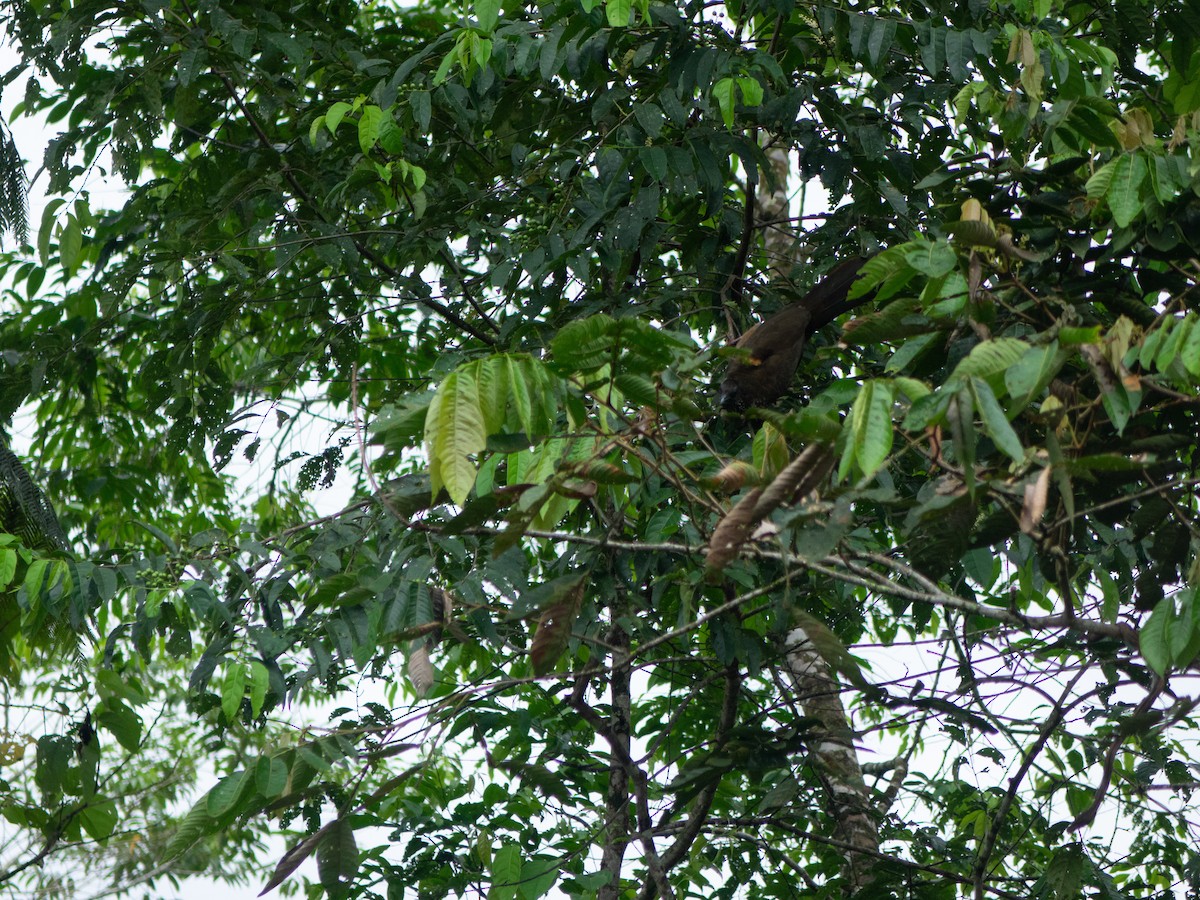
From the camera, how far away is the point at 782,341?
2689 millimetres

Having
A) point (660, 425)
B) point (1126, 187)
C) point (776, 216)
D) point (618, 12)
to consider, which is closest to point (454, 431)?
point (660, 425)

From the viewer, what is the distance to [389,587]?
1863 millimetres

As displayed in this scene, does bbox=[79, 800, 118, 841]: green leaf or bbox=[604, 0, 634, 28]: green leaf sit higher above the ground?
bbox=[604, 0, 634, 28]: green leaf

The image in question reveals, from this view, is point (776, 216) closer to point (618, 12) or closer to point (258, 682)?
point (618, 12)

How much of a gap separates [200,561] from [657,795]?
113 centimetres

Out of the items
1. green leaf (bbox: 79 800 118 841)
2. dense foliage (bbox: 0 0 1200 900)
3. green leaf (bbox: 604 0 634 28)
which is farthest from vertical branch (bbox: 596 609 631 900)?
green leaf (bbox: 79 800 118 841)

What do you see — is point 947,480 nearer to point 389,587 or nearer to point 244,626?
point 389,587

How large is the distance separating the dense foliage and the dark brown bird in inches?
3.0

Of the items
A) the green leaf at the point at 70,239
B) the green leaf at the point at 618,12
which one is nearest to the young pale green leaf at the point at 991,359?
the green leaf at the point at 618,12

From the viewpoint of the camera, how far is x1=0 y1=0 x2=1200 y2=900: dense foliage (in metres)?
1.50

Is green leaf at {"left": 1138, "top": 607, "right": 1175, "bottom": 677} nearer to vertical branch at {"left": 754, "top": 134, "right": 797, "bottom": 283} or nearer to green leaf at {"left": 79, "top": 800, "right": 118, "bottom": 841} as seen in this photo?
vertical branch at {"left": 754, "top": 134, "right": 797, "bottom": 283}

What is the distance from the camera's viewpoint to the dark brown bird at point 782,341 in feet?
8.77

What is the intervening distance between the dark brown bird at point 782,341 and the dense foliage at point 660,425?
0.25 feet

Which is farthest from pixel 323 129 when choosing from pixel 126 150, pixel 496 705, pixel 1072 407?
pixel 1072 407
